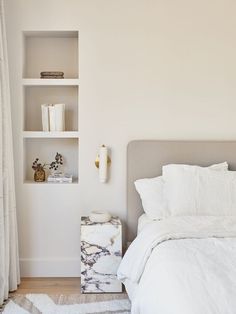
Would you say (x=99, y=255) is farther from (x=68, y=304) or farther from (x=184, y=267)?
(x=184, y=267)

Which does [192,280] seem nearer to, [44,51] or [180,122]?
[180,122]

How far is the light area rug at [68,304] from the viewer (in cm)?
294

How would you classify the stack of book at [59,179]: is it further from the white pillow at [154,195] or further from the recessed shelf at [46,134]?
the white pillow at [154,195]

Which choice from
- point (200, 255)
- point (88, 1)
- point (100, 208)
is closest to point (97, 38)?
point (88, 1)

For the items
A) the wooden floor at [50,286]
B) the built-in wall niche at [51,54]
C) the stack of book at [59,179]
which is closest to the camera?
the wooden floor at [50,286]

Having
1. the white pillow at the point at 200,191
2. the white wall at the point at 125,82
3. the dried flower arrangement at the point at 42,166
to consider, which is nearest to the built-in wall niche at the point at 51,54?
the white wall at the point at 125,82

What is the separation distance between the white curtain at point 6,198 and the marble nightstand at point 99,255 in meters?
0.54

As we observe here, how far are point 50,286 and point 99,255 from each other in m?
0.52

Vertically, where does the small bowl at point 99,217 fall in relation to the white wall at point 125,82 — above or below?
below

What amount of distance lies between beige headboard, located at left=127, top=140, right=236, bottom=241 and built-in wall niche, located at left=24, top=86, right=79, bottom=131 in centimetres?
68

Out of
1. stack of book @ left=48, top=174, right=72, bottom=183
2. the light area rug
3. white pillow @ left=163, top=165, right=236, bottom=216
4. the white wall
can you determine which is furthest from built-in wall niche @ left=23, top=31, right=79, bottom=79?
the light area rug

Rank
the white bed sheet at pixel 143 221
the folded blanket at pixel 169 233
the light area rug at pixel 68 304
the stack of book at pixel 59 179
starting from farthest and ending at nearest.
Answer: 1. the stack of book at pixel 59 179
2. the white bed sheet at pixel 143 221
3. the light area rug at pixel 68 304
4. the folded blanket at pixel 169 233

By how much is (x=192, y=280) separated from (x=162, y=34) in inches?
89.1

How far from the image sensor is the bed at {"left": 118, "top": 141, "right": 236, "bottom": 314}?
5.90ft
